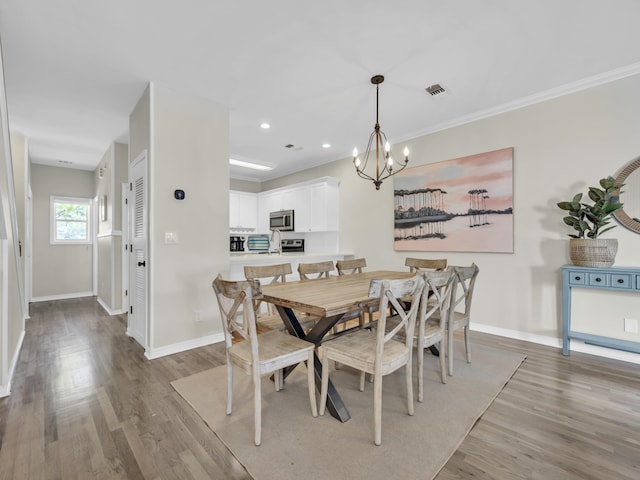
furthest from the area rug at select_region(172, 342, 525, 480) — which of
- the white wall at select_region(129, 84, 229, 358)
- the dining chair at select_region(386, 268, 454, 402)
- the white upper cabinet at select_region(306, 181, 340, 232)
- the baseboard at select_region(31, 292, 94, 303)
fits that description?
the baseboard at select_region(31, 292, 94, 303)

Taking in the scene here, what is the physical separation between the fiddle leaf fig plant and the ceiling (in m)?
1.12

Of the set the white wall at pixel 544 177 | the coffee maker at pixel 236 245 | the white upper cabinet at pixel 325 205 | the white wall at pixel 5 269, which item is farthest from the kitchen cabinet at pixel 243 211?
the white wall at pixel 544 177

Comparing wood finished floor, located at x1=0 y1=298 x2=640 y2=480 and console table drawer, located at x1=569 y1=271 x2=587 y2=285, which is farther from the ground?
console table drawer, located at x1=569 y1=271 x2=587 y2=285

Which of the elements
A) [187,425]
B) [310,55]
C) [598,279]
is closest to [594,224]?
[598,279]

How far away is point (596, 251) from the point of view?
2.74 meters

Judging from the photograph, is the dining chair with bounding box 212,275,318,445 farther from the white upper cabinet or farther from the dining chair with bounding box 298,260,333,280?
the white upper cabinet

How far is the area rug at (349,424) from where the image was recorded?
154 centimetres

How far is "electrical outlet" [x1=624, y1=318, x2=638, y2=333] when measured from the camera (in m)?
2.76

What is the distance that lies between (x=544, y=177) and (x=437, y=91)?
4.94ft

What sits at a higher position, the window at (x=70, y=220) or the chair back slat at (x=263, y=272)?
the window at (x=70, y=220)

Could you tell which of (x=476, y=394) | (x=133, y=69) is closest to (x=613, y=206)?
(x=476, y=394)

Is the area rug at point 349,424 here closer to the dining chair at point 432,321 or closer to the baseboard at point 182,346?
the dining chair at point 432,321

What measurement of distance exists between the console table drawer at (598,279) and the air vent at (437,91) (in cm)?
225

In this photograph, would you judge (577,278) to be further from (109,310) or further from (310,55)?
(109,310)
